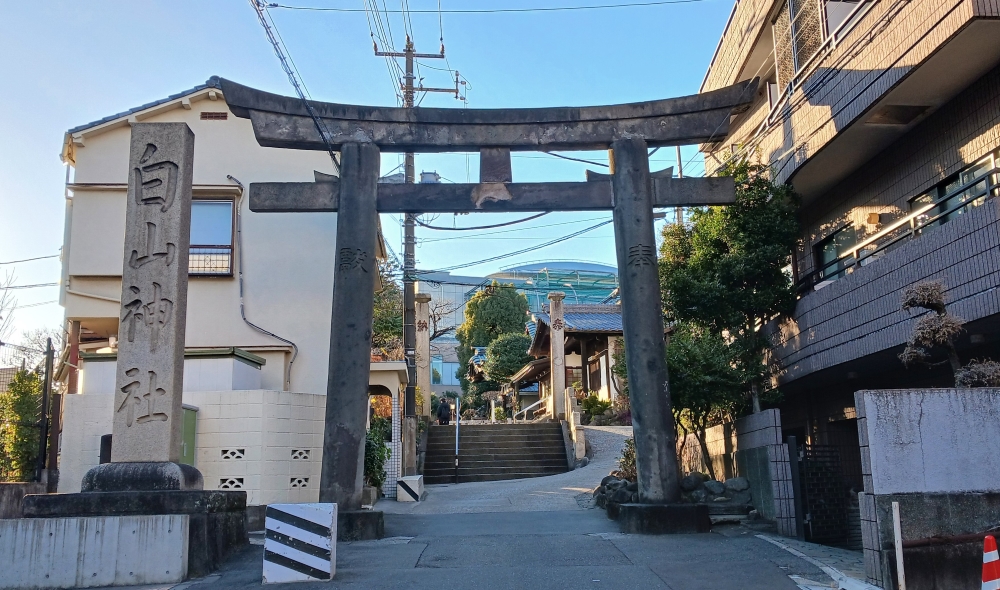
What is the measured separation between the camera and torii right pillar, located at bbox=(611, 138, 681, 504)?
12719mm

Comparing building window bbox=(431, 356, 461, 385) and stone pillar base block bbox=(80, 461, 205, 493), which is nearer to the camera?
stone pillar base block bbox=(80, 461, 205, 493)

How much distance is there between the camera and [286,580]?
870 centimetres

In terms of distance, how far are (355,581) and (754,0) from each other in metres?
14.0

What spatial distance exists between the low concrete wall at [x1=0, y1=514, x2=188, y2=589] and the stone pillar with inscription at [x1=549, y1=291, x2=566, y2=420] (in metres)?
21.6

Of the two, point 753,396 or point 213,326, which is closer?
point 753,396

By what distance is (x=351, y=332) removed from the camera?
43.4ft

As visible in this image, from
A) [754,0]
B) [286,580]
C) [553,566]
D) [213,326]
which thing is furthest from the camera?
[213,326]

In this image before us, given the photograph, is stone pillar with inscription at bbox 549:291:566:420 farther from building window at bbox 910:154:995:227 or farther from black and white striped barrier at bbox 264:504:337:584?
black and white striped barrier at bbox 264:504:337:584

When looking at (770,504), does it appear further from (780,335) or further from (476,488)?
(476,488)

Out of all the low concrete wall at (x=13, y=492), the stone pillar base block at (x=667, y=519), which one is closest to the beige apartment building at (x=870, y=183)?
the stone pillar base block at (x=667, y=519)

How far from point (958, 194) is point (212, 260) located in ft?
49.5

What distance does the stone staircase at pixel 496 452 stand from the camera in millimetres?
26219

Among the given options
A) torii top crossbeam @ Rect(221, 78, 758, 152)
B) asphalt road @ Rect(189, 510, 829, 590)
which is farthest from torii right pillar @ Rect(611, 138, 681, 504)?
asphalt road @ Rect(189, 510, 829, 590)

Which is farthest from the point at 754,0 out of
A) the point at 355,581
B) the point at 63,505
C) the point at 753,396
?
the point at 63,505
